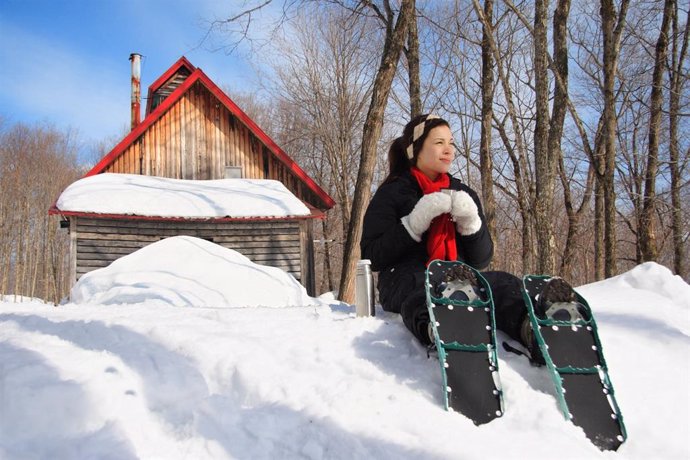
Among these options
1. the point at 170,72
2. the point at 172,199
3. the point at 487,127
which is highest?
the point at 170,72

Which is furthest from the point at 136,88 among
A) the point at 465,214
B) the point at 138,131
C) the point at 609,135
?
the point at 465,214

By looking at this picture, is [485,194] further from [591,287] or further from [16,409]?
[16,409]

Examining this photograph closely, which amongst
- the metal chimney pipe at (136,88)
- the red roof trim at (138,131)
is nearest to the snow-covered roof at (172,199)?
the red roof trim at (138,131)

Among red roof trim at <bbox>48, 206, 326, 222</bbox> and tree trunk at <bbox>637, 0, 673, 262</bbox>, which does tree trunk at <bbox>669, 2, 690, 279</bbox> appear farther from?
red roof trim at <bbox>48, 206, 326, 222</bbox>

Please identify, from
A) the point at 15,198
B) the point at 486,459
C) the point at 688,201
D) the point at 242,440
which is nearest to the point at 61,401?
the point at 242,440

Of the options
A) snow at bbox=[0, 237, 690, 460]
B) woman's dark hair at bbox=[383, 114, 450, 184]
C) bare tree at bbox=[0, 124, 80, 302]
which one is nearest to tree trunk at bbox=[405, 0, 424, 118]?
woman's dark hair at bbox=[383, 114, 450, 184]

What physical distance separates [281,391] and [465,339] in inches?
37.5

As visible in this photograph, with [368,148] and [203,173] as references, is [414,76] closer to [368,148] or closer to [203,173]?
[368,148]

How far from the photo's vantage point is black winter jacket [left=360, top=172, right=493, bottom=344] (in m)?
2.99

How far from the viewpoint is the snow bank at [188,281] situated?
9.12 metres

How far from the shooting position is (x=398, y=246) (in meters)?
3.00

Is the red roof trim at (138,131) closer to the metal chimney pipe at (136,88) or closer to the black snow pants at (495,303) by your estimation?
the metal chimney pipe at (136,88)

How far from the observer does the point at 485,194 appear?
11.5m

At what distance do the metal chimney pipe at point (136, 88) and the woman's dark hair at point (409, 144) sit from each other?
53.9 feet
